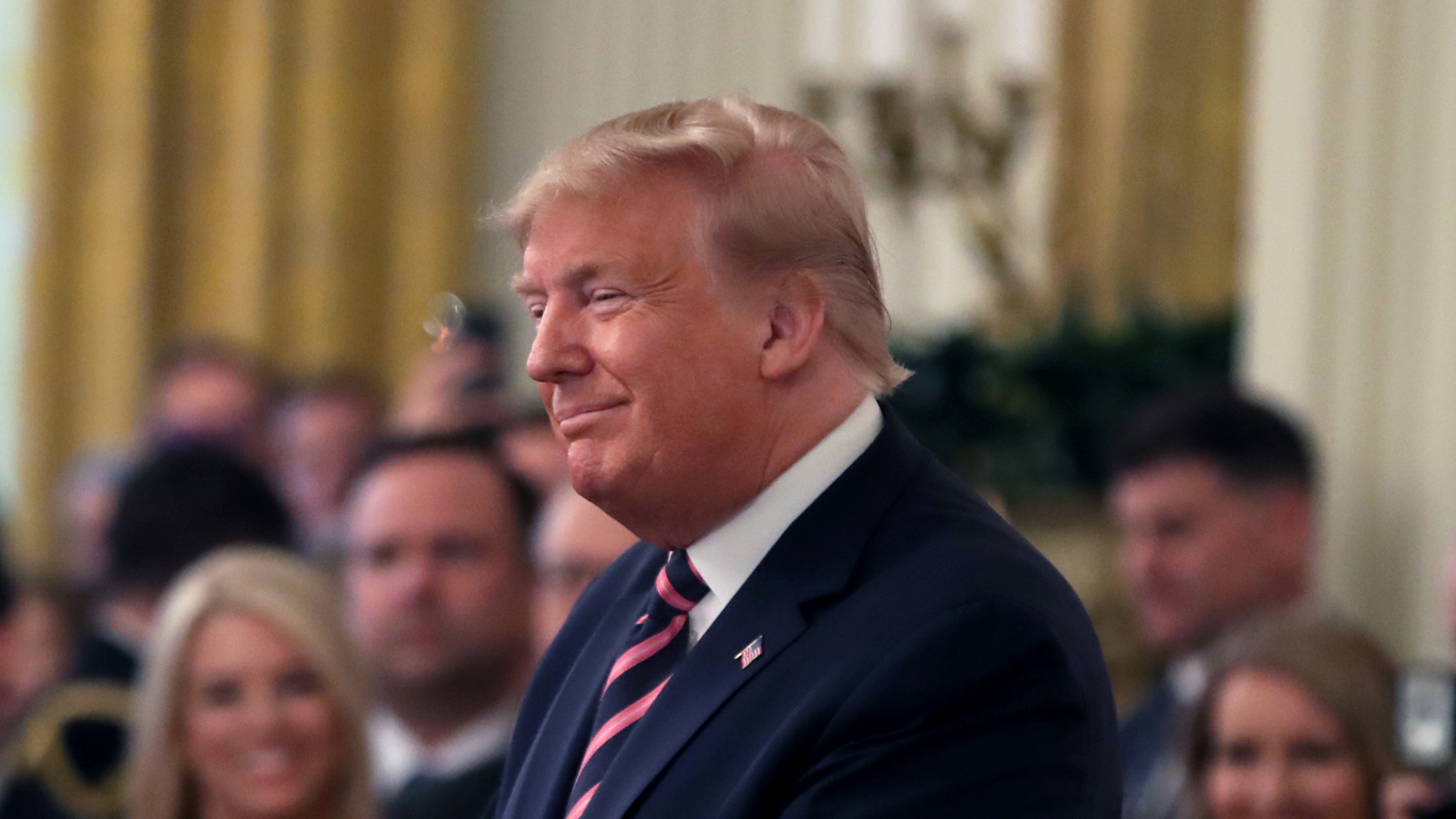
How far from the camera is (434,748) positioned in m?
4.09

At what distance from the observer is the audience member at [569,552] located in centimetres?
367

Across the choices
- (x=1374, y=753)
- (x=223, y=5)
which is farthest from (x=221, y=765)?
(x=223, y=5)

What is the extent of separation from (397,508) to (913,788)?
2.73 metres

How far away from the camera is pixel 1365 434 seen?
450cm

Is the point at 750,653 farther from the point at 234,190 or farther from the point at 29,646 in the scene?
the point at 234,190

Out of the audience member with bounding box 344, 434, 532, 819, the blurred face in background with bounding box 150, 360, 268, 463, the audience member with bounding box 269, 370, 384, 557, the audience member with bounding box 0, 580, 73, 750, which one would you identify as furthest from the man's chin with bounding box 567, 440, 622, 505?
the blurred face in background with bounding box 150, 360, 268, 463

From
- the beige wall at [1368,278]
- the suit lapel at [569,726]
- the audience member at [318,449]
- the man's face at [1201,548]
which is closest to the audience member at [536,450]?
the audience member at [318,449]

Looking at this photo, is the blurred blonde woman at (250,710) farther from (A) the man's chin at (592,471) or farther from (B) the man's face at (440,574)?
(A) the man's chin at (592,471)

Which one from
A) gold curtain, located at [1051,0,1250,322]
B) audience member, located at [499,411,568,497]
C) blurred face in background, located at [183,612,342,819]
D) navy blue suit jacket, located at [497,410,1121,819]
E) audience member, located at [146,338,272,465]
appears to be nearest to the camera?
navy blue suit jacket, located at [497,410,1121,819]

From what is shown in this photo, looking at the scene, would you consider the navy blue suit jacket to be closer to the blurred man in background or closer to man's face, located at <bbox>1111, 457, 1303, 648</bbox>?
the blurred man in background

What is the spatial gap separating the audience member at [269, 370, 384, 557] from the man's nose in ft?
16.5

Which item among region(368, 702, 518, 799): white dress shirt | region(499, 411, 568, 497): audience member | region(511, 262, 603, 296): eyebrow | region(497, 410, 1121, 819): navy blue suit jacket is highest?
region(511, 262, 603, 296): eyebrow

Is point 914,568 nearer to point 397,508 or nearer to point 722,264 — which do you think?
point 722,264

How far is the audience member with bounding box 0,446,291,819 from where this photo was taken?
4078 millimetres
